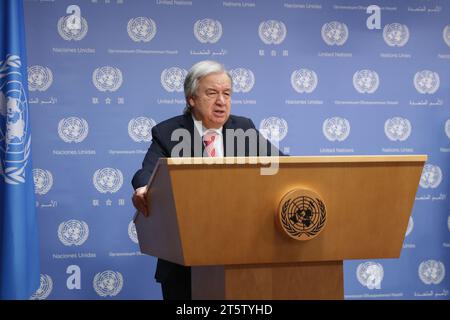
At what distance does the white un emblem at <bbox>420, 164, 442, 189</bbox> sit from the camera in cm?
535

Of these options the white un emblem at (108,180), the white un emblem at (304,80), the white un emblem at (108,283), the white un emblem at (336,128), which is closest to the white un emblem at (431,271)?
the white un emblem at (336,128)

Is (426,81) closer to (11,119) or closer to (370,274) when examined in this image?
(370,274)

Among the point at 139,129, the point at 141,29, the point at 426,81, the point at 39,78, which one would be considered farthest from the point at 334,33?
the point at 39,78

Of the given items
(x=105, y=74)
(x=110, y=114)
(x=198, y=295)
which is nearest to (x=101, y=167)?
(x=110, y=114)

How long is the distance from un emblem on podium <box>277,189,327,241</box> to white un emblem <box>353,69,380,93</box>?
3.28 meters

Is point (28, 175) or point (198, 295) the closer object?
point (198, 295)

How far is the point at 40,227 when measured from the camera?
4652mm

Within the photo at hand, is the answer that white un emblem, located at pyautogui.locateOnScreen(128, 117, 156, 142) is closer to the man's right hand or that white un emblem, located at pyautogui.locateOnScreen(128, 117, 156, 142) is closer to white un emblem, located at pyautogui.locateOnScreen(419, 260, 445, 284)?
the man's right hand

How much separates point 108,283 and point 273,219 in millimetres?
2950

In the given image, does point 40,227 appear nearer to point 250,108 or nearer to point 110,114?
point 110,114

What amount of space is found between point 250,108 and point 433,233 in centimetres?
187

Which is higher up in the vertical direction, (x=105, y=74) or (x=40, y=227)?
(x=105, y=74)

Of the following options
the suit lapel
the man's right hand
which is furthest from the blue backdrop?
the man's right hand

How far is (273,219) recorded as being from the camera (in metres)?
2.13
